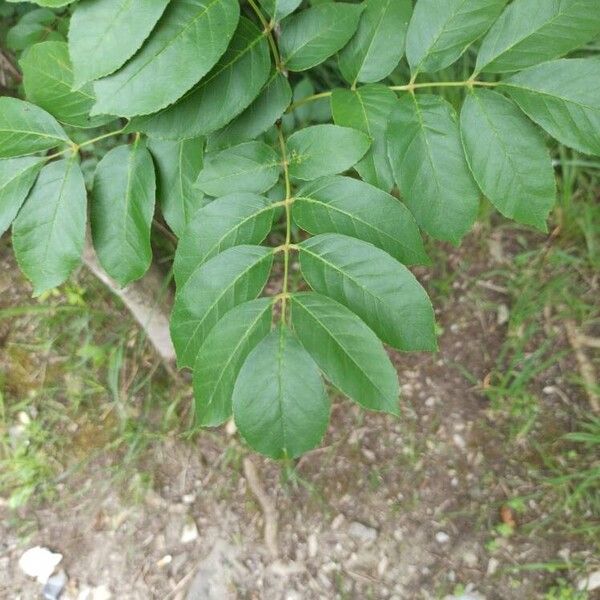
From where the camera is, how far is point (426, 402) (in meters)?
2.06

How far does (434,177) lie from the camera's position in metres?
0.91

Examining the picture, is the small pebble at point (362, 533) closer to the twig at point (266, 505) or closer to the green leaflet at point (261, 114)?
the twig at point (266, 505)

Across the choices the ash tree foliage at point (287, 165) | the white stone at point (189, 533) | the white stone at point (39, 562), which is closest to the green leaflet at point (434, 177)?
the ash tree foliage at point (287, 165)

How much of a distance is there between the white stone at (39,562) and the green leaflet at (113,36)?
1659 millimetres

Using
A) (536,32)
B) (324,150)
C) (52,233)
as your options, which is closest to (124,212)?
(52,233)

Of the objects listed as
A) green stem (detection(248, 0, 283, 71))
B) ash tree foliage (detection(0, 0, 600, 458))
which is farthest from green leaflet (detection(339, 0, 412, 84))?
green stem (detection(248, 0, 283, 71))

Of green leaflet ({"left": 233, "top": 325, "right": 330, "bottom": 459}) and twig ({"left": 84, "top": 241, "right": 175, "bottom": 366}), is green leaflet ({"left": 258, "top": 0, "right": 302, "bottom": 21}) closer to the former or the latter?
green leaflet ({"left": 233, "top": 325, "right": 330, "bottom": 459})

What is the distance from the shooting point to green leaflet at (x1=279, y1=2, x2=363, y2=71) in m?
0.97

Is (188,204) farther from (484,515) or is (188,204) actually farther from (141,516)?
(484,515)

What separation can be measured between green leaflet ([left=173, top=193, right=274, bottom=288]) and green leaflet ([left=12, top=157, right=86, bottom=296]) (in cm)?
17

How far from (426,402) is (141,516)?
3.30 feet

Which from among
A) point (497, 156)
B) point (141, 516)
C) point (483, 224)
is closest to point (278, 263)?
point (483, 224)

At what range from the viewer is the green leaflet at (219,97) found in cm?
89

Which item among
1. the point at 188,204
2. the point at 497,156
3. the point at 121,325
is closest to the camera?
the point at 497,156
